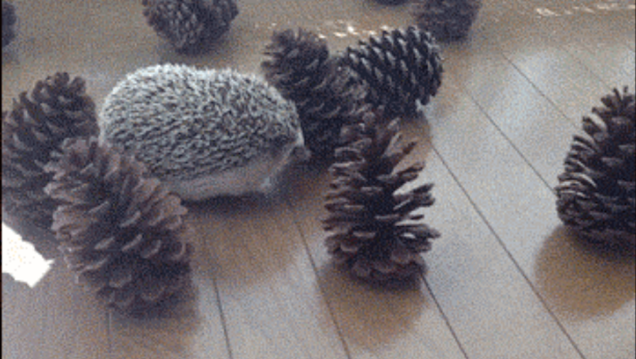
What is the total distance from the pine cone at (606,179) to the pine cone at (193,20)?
0.33 m

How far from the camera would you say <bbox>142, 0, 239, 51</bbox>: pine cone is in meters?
0.60

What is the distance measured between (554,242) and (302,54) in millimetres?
285

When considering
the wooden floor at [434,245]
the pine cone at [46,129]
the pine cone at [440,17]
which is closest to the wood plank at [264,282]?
the wooden floor at [434,245]

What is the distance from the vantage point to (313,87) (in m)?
0.64

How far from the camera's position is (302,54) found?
64 centimetres

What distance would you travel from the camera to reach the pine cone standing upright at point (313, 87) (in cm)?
64

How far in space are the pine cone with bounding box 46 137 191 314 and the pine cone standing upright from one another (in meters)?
0.19

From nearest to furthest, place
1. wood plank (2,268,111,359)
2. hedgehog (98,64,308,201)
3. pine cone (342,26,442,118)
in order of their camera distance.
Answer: wood plank (2,268,111,359)
hedgehog (98,64,308,201)
pine cone (342,26,442,118)

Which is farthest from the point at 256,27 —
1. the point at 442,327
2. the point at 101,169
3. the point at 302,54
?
the point at 442,327

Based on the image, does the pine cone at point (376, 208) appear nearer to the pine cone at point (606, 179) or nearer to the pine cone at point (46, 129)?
the pine cone at point (606, 179)

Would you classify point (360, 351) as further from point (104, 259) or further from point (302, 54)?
point (302, 54)

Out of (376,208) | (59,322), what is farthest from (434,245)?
(59,322)

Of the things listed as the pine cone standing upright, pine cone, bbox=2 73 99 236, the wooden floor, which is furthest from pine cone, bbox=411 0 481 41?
pine cone, bbox=2 73 99 236

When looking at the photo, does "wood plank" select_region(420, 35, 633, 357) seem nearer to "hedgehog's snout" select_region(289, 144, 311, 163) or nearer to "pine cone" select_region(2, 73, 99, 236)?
"hedgehog's snout" select_region(289, 144, 311, 163)
